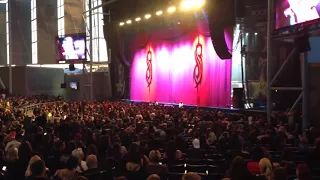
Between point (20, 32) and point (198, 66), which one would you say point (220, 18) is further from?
point (20, 32)

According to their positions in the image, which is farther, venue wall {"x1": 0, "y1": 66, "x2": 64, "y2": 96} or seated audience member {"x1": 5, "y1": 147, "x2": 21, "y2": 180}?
venue wall {"x1": 0, "y1": 66, "x2": 64, "y2": 96}

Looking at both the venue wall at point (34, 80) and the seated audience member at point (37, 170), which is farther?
the venue wall at point (34, 80)

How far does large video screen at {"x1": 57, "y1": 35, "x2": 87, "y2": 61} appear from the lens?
32031 mm

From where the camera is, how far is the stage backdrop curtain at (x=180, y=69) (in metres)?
24.8

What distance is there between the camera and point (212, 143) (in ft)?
39.3

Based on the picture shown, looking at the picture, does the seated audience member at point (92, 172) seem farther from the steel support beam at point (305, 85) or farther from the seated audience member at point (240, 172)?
the steel support beam at point (305, 85)

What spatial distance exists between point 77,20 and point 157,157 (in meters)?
36.8

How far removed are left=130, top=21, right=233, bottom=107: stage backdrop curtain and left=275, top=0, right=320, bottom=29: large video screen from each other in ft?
26.7

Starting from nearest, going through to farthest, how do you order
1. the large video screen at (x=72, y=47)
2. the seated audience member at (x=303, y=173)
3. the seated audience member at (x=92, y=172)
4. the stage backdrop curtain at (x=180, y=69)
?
the seated audience member at (x=303, y=173), the seated audience member at (x=92, y=172), the stage backdrop curtain at (x=180, y=69), the large video screen at (x=72, y=47)

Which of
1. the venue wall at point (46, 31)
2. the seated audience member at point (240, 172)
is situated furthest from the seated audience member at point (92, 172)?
the venue wall at point (46, 31)

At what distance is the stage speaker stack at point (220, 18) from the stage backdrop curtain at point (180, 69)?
7.27 feet

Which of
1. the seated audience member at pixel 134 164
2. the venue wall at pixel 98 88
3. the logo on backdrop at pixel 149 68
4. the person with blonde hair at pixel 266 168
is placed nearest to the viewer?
the person with blonde hair at pixel 266 168

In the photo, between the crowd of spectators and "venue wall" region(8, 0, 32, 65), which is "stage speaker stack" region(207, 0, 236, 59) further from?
"venue wall" region(8, 0, 32, 65)

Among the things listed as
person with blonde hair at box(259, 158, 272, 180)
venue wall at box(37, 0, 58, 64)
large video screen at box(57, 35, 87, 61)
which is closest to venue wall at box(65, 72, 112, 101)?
large video screen at box(57, 35, 87, 61)
